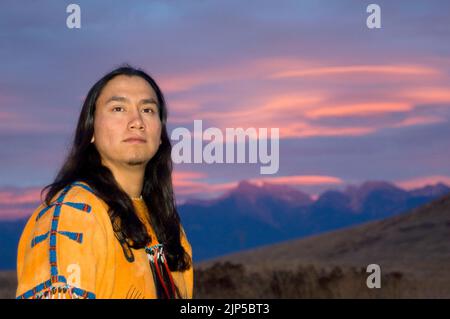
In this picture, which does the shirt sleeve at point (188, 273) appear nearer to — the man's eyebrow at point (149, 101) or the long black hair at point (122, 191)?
the long black hair at point (122, 191)

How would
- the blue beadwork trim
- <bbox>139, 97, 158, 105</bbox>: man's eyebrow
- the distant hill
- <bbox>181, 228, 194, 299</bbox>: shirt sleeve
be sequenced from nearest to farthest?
the blue beadwork trim → <bbox>139, 97, 158, 105</bbox>: man's eyebrow → <bbox>181, 228, 194, 299</bbox>: shirt sleeve → the distant hill

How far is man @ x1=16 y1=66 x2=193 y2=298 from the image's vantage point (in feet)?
10.3

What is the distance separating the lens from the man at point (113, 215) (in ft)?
10.3

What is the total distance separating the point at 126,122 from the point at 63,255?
897 millimetres

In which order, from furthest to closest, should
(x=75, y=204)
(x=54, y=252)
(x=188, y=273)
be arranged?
1. (x=188, y=273)
2. (x=75, y=204)
3. (x=54, y=252)

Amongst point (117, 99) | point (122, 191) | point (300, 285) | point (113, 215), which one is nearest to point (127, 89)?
point (117, 99)

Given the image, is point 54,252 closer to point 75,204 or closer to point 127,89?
point 75,204

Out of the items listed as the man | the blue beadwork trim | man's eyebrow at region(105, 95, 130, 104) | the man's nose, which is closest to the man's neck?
the man

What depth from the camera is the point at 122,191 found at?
3.69 m

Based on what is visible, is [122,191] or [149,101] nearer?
[122,191]

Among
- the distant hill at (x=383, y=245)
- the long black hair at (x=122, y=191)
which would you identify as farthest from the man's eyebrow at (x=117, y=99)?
the distant hill at (x=383, y=245)

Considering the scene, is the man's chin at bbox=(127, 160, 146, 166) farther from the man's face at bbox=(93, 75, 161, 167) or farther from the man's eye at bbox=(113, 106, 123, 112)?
the man's eye at bbox=(113, 106, 123, 112)
